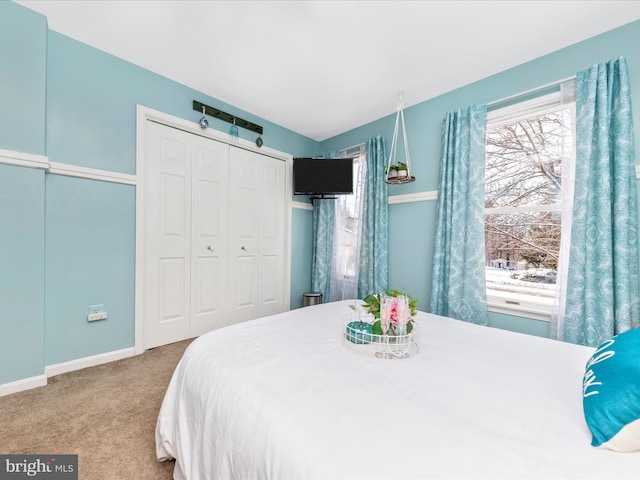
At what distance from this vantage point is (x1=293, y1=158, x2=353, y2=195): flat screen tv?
11.1 feet

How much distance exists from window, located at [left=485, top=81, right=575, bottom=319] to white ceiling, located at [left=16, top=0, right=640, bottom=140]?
0.46 m

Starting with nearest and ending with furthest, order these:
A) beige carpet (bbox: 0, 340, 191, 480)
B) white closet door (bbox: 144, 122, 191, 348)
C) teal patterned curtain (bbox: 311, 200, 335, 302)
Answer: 1. beige carpet (bbox: 0, 340, 191, 480)
2. white closet door (bbox: 144, 122, 191, 348)
3. teal patterned curtain (bbox: 311, 200, 335, 302)

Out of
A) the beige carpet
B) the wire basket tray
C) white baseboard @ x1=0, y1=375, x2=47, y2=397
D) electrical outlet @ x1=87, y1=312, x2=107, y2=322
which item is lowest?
the beige carpet

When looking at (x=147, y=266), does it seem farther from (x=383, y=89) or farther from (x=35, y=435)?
(x=383, y=89)

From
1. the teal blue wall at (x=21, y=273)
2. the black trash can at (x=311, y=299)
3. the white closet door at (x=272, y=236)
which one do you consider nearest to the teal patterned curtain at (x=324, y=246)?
the black trash can at (x=311, y=299)

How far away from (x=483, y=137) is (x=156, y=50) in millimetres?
2921

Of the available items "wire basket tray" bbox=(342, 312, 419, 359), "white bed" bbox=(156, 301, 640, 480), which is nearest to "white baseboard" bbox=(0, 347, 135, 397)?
"white bed" bbox=(156, 301, 640, 480)

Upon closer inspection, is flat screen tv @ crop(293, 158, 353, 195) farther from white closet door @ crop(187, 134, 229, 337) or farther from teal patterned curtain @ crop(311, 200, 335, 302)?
white closet door @ crop(187, 134, 229, 337)

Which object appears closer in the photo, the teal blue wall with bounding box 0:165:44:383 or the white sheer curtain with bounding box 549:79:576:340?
the teal blue wall with bounding box 0:165:44:383

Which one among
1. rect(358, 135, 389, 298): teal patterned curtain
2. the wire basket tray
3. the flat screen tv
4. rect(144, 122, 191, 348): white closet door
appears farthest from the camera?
the flat screen tv

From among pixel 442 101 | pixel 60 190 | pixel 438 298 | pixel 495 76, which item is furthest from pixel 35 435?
pixel 495 76

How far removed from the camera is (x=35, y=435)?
55.4 inches

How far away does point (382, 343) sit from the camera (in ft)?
3.92

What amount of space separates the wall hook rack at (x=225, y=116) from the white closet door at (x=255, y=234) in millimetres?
287
